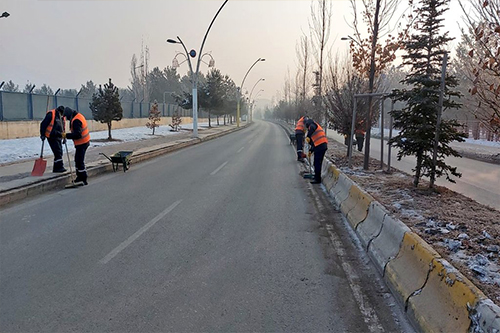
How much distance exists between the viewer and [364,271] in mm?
4336

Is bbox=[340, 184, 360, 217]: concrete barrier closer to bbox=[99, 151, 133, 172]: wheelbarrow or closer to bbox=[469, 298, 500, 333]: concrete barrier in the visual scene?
bbox=[469, 298, 500, 333]: concrete barrier

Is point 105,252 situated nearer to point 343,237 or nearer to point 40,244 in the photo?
point 40,244

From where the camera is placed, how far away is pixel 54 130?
9.83 meters

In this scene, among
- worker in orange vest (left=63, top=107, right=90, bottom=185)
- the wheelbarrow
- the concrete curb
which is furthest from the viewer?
the wheelbarrow

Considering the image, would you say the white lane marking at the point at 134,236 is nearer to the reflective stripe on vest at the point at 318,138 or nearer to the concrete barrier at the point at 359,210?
the concrete barrier at the point at 359,210

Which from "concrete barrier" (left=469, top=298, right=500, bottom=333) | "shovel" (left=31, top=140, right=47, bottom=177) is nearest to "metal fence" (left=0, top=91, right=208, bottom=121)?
"shovel" (left=31, top=140, right=47, bottom=177)

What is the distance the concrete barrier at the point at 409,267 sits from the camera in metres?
3.41

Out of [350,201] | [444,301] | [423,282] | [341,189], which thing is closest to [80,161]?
[341,189]

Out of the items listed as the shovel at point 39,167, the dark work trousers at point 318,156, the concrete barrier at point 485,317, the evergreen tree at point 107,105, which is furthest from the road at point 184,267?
the evergreen tree at point 107,105

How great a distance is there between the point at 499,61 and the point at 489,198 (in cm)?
545

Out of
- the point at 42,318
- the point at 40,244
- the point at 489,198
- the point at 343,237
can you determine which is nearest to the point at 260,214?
the point at 343,237

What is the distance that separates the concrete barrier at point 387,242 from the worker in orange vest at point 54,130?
8286mm

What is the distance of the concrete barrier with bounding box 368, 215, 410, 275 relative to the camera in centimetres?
421

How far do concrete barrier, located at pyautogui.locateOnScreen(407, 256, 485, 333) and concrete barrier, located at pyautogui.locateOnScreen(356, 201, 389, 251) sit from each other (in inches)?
65.4
